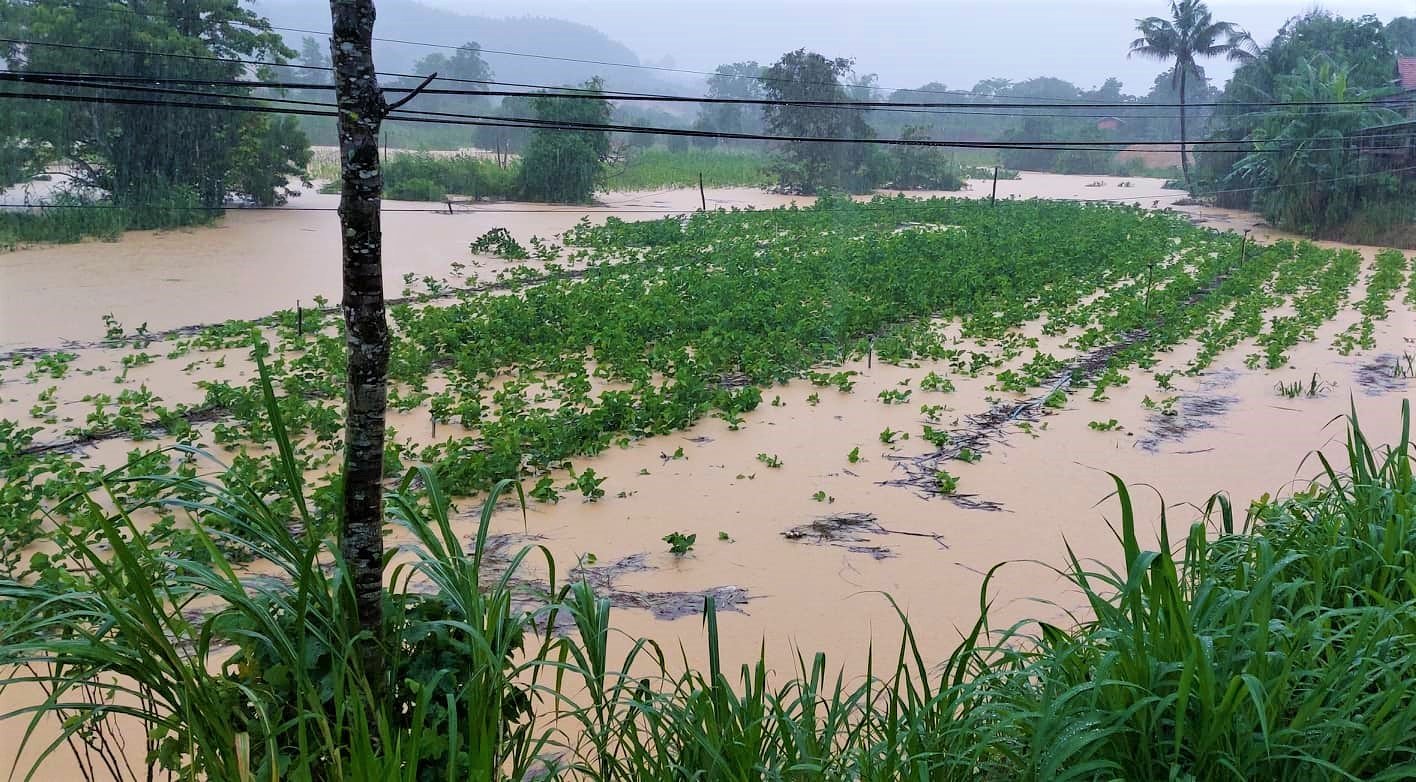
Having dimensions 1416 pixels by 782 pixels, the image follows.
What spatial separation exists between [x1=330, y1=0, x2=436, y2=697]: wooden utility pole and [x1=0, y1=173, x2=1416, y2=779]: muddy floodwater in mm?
1589

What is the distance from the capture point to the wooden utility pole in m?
2.28

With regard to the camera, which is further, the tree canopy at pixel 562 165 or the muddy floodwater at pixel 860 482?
the tree canopy at pixel 562 165

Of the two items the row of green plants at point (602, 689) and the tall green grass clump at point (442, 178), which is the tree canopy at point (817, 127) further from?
the row of green plants at point (602, 689)

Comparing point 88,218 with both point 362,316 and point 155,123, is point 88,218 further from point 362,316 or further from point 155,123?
point 362,316

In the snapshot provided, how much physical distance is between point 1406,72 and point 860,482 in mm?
24062

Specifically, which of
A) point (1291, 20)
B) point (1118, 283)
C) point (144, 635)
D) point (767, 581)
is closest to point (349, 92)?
point (144, 635)

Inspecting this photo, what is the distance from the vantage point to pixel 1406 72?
23.0 metres

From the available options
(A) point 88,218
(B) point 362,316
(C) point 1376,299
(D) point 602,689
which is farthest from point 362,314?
(A) point 88,218

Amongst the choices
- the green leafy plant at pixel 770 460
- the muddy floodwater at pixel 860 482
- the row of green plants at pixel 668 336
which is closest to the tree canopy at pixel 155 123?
the muddy floodwater at pixel 860 482

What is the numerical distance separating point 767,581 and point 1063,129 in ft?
139

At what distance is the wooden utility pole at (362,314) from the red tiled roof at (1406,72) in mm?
25462

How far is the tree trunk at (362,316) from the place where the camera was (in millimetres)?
2277

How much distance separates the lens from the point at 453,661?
2.46 meters

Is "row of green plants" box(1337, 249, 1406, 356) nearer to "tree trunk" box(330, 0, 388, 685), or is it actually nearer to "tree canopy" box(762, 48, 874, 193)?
"tree trunk" box(330, 0, 388, 685)
